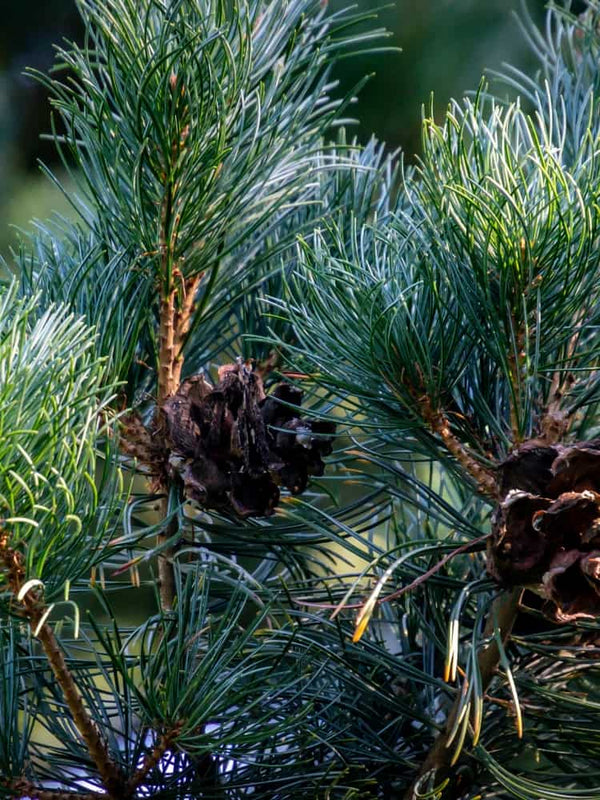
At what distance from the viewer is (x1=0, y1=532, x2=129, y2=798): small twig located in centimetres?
43

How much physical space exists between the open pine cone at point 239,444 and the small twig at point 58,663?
0.11 meters

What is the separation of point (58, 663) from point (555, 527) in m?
0.21

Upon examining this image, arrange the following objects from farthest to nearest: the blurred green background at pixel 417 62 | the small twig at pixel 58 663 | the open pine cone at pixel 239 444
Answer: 1. the blurred green background at pixel 417 62
2. the open pine cone at pixel 239 444
3. the small twig at pixel 58 663

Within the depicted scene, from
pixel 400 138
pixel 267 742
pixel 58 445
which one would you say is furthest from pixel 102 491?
pixel 400 138

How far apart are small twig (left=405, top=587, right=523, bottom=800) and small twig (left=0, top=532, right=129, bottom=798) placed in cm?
14

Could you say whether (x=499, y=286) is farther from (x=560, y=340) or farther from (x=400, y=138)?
(x=400, y=138)

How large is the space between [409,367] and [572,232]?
0.31 ft

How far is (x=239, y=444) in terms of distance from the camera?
1.77 feet

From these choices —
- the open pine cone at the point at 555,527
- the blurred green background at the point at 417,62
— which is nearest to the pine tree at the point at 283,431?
the open pine cone at the point at 555,527

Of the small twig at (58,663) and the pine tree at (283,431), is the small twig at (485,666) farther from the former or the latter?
the small twig at (58,663)

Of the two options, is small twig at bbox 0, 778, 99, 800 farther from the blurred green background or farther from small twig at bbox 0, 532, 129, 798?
the blurred green background

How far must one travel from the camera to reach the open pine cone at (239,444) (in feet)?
1.78

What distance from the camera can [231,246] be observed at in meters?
0.59

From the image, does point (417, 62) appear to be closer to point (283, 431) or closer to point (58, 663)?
point (283, 431)
